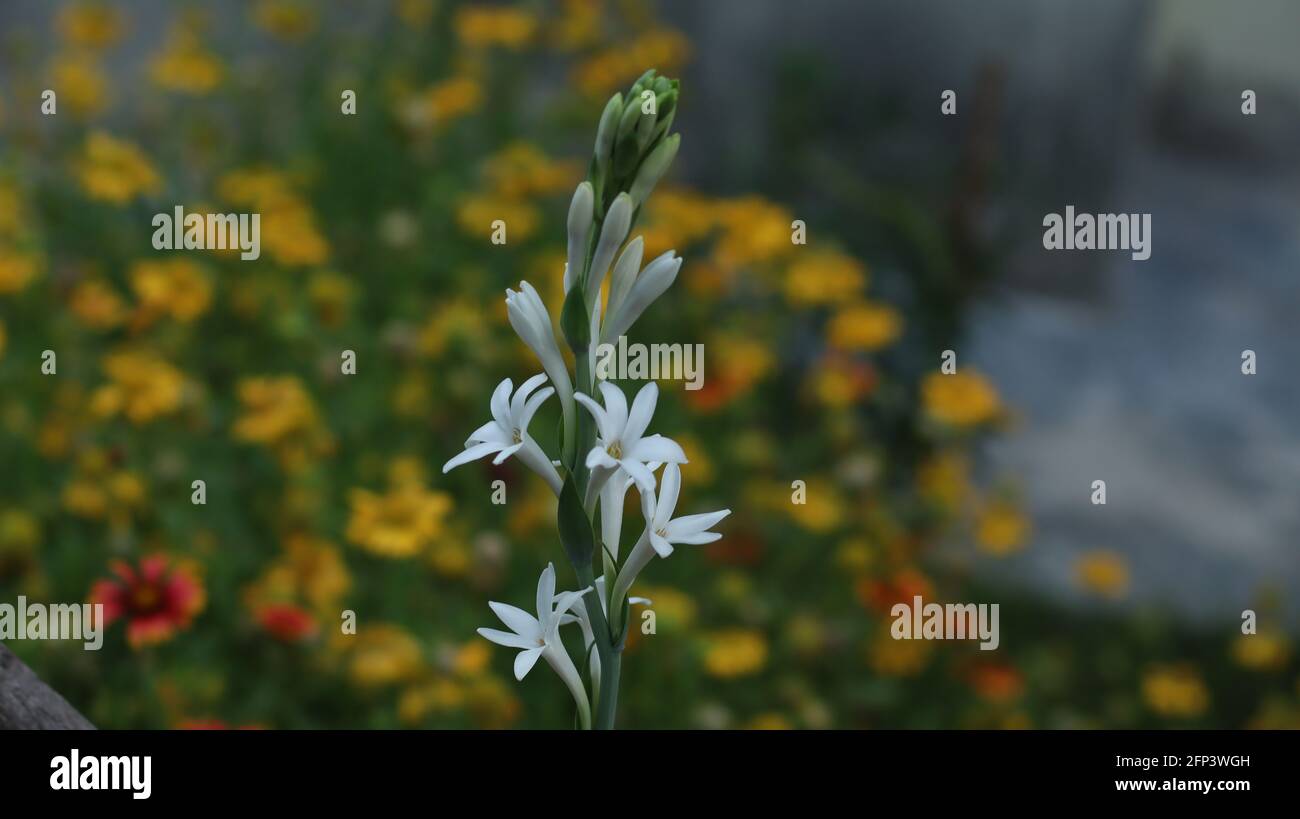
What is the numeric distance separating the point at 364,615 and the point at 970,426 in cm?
145

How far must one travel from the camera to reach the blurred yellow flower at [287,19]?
11.8 ft

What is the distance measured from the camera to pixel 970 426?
120 inches

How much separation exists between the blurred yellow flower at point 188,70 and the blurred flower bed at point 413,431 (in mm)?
11

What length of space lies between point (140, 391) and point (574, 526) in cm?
160

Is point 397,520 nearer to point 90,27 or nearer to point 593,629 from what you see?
point 593,629

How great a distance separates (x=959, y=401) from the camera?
9.84 feet

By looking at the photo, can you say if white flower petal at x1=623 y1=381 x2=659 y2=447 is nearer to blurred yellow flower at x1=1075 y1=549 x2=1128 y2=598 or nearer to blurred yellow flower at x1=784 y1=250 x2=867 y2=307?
blurred yellow flower at x1=784 y1=250 x2=867 y2=307

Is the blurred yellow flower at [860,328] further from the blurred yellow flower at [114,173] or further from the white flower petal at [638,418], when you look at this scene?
the white flower petal at [638,418]

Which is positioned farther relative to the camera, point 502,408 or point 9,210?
point 9,210

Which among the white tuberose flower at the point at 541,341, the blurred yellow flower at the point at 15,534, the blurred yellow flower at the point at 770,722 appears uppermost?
the white tuberose flower at the point at 541,341

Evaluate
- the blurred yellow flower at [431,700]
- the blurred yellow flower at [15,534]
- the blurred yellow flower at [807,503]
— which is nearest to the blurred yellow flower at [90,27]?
the blurred yellow flower at [15,534]

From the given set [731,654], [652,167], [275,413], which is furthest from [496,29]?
[652,167]

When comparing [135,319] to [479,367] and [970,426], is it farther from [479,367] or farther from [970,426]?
→ [970,426]
